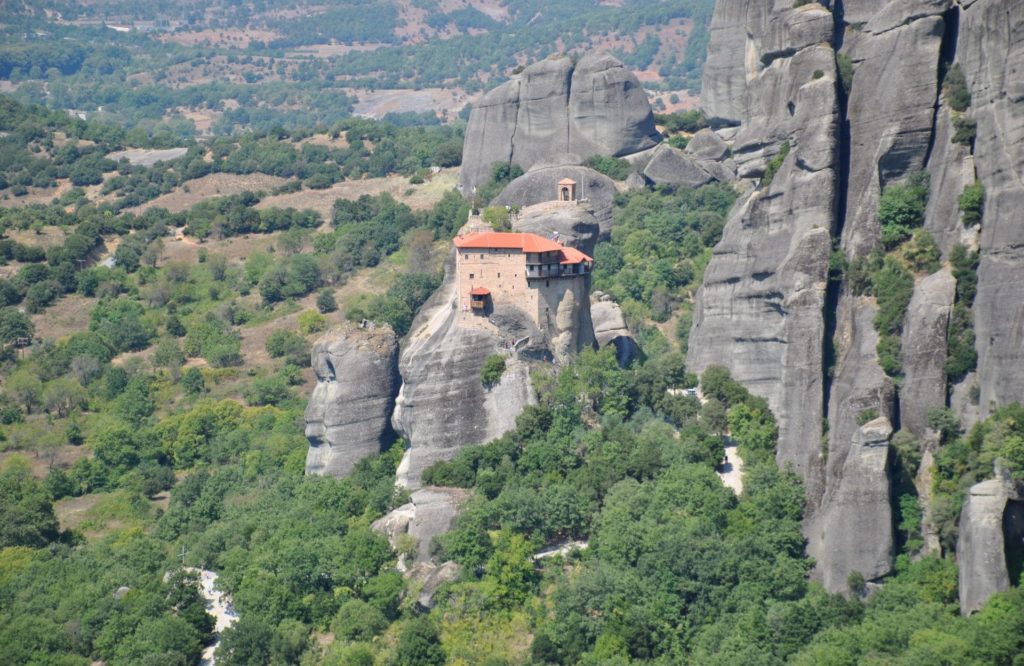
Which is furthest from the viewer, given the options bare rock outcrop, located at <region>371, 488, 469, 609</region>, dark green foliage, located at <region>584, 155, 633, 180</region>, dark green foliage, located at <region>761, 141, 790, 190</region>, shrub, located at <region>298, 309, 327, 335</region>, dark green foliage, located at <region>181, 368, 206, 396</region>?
dark green foliage, located at <region>584, 155, 633, 180</region>

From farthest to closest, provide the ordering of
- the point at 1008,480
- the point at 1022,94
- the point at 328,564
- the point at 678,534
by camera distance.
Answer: the point at 328,564 → the point at 678,534 → the point at 1022,94 → the point at 1008,480

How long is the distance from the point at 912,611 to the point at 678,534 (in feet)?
32.0

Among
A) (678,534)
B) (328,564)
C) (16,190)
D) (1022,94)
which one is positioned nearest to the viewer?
(1022,94)

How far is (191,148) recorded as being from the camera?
146 meters

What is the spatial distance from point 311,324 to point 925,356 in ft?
157

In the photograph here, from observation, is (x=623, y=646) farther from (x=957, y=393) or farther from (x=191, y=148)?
(x=191, y=148)

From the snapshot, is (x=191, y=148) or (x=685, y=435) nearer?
(x=685, y=435)

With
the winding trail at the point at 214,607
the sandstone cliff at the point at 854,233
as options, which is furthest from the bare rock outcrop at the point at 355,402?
the sandstone cliff at the point at 854,233

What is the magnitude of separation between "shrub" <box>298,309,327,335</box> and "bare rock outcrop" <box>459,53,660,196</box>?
518 inches

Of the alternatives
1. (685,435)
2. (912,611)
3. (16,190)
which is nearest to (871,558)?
(912,611)

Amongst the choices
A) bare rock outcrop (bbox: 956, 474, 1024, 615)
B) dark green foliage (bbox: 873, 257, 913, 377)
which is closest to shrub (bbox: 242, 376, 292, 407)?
dark green foliage (bbox: 873, 257, 913, 377)

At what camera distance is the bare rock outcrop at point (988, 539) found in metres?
53.5

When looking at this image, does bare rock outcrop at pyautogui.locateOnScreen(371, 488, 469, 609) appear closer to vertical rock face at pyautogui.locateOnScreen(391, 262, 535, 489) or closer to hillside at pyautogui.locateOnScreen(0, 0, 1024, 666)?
hillside at pyautogui.locateOnScreen(0, 0, 1024, 666)

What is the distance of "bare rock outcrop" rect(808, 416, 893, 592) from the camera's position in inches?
2269
